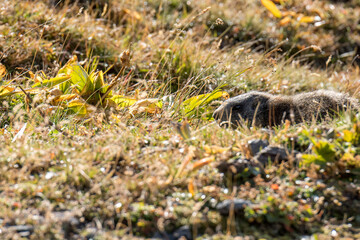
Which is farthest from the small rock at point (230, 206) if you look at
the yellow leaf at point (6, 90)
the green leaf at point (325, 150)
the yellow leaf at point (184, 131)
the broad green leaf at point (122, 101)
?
the yellow leaf at point (6, 90)

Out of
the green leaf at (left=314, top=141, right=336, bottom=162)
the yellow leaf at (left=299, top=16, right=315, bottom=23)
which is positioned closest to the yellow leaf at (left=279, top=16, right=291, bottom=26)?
the yellow leaf at (left=299, top=16, right=315, bottom=23)

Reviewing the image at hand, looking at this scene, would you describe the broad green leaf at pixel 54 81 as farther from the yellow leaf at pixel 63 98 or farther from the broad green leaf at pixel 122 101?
the broad green leaf at pixel 122 101

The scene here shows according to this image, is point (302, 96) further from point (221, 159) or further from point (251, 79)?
point (221, 159)

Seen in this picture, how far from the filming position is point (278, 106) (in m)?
4.93

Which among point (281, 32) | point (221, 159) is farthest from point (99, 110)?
point (281, 32)

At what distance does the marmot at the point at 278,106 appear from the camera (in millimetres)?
4680

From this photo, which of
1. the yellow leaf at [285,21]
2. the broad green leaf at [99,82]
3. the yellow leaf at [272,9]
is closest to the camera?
the broad green leaf at [99,82]

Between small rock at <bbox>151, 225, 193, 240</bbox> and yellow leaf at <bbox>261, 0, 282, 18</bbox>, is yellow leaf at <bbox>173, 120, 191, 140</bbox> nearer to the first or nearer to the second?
small rock at <bbox>151, 225, 193, 240</bbox>

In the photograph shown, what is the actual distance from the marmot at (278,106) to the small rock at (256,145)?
1.32m

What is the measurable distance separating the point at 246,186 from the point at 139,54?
374 centimetres

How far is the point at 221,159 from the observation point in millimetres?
3111

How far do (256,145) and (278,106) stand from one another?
1.75 metres

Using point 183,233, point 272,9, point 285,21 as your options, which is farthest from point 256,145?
point 272,9

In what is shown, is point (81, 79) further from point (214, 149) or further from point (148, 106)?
point (214, 149)
